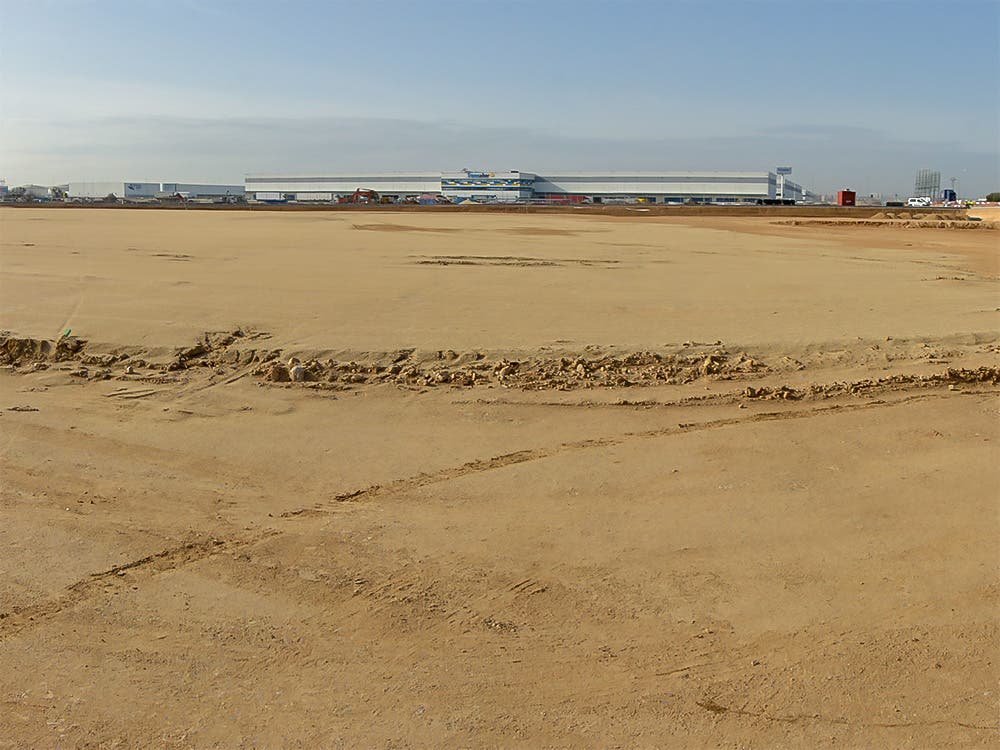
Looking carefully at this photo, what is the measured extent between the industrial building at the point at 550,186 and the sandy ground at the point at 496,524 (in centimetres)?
10914

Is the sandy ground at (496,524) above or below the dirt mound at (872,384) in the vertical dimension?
below

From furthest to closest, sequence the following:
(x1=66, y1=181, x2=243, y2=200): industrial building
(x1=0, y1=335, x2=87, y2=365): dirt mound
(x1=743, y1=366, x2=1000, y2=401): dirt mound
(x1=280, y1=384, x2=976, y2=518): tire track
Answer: (x1=66, y1=181, x2=243, y2=200): industrial building < (x1=0, y1=335, x2=87, y2=365): dirt mound < (x1=743, y1=366, x2=1000, y2=401): dirt mound < (x1=280, y1=384, x2=976, y2=518): tire track

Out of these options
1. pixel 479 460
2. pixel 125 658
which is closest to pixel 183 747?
pixel 125 658

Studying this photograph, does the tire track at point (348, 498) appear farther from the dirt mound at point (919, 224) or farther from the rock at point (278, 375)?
the dirt mound at point (919, 224)

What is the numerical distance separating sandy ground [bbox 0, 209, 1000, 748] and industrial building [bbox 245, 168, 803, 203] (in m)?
109

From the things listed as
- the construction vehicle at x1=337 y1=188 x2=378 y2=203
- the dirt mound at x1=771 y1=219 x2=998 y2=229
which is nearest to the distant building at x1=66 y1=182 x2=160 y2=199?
the construction vehicle at x1=337 y1=188 x2=378 y2=203

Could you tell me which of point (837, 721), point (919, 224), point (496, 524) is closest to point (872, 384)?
point (496, 524)

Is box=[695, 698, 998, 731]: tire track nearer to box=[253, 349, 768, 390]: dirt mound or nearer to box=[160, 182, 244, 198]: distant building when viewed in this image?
box=[253, 349, 768, 390]: dirt mound

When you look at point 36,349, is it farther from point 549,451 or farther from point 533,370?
point 549,451

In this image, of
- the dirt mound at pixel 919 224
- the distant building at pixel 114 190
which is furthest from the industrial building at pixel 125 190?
the dirt mound at pixel 919 224

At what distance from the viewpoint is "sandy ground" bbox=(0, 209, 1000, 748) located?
13.3 feet

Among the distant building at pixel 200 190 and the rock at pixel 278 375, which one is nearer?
the rock at pixel 278 375

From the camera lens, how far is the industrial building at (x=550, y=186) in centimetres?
11975

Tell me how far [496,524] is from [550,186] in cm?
12474
